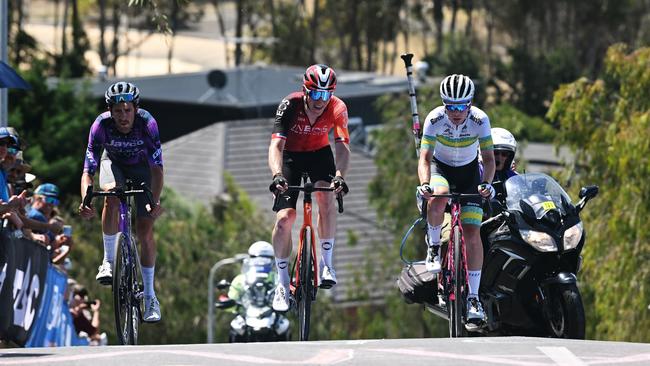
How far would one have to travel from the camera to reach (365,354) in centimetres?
1416

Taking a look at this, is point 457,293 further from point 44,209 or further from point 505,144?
point 44,209

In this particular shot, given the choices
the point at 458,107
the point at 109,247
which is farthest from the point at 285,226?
the point at 458,107

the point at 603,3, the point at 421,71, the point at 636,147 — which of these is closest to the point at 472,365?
the point at 636,147

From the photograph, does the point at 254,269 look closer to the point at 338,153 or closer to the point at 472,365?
the point at 338,153

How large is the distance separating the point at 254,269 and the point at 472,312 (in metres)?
9.30

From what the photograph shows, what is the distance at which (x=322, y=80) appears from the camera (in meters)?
16.7

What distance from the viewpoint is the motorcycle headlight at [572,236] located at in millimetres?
17328

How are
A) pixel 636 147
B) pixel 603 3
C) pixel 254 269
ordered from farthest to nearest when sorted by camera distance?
1. pixel 603 3
2. pixel 636 147
3. pixel 254 269

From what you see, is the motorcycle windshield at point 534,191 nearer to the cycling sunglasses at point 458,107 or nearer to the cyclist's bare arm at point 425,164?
the cyclist's bare arm at point 425,164

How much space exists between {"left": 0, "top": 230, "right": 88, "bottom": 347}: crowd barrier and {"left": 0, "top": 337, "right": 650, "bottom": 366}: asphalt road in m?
3.73

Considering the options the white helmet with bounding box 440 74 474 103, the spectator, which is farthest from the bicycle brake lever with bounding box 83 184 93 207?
the spectator

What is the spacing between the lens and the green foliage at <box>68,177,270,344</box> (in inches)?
1980

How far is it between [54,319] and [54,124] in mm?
41957

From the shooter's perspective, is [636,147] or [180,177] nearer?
[636,147]
